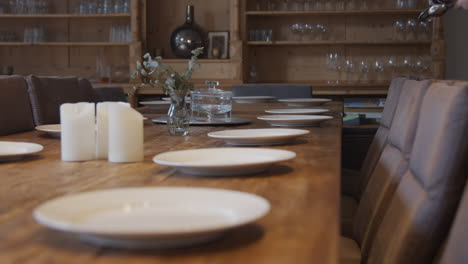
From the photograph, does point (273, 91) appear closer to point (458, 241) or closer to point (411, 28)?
point (411, 28)

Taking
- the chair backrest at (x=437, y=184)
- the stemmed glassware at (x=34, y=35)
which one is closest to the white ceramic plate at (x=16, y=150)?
the chair backrest at (x=437, y=184)

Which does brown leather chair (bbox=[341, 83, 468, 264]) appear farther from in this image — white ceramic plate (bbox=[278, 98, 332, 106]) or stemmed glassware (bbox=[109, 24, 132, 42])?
stemmed glassware (bbox=[109, 24, 132, 42])

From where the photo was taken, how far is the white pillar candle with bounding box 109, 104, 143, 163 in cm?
126

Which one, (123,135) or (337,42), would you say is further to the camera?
(337,42)

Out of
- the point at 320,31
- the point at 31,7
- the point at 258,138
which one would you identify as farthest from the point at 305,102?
the point at 31,7

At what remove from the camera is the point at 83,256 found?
608 millimetres

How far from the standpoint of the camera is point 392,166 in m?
1.59

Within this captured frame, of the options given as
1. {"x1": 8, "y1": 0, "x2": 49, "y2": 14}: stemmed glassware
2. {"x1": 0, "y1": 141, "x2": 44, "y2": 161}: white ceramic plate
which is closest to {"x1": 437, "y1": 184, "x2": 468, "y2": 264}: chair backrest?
{"x1": 0, "y1": 141, "x2": 44, "y2": 161}: white ceramic plate

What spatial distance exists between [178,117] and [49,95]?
45.1 inches

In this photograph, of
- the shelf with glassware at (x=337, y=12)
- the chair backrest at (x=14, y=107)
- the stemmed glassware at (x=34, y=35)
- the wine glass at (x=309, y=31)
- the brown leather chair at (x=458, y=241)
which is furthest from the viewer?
the stemmed glassware at (x=34, y=35)

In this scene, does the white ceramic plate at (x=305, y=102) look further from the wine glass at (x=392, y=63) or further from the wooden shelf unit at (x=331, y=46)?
the wine glass at (x=392, y=63)

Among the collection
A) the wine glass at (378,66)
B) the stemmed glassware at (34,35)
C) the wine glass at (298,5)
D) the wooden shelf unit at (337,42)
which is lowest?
the wine glass at (378,66)

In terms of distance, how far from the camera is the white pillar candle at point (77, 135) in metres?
1.29

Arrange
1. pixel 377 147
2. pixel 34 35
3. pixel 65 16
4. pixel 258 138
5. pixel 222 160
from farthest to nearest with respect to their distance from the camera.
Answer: pixel 34 35, pixel 65 16, pixel 377 147, pixel 258 138, pixel 222 160
